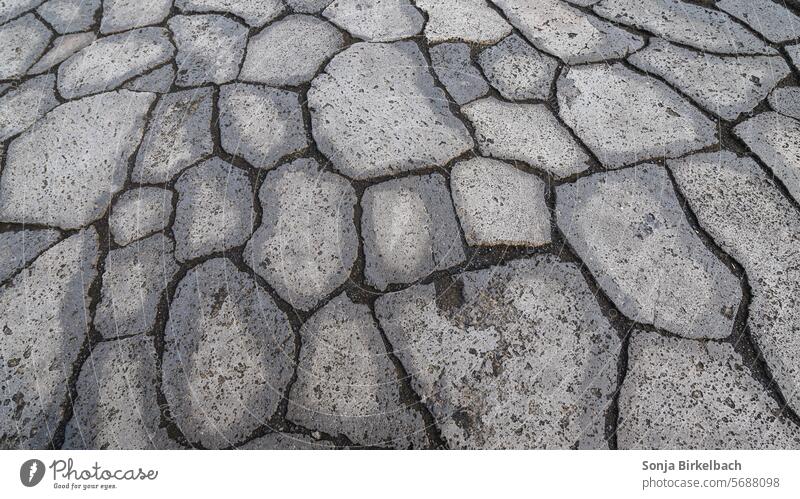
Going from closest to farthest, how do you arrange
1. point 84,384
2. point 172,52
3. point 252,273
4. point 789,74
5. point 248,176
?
1. point 84,384
2. point 252,273
3. point 248,176
4. point 789,74
5. point 172,52

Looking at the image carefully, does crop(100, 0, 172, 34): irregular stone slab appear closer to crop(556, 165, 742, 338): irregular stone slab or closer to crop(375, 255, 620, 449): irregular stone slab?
crop(375, 255, 620, 449): irregular stone slab

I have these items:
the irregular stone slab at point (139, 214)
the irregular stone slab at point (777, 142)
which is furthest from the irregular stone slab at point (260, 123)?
the irregular stone slab at point (777, 142)

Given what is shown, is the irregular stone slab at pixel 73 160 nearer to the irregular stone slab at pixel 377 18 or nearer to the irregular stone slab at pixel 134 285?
the irregular stone slab at pixel 134 285

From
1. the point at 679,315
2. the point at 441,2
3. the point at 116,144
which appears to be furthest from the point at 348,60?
the point at 679,315

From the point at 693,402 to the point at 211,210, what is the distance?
3.76 ft

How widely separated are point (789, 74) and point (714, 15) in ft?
1.05

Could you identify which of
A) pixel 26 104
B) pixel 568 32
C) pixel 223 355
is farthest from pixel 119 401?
pixel 568 32

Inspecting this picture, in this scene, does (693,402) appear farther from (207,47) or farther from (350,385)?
(207,47)

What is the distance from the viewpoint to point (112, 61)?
1.61 m

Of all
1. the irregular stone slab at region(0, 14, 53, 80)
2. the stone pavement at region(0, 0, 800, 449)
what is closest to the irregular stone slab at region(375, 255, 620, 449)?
the stone pavement at region(0, 0, 800, 449)
